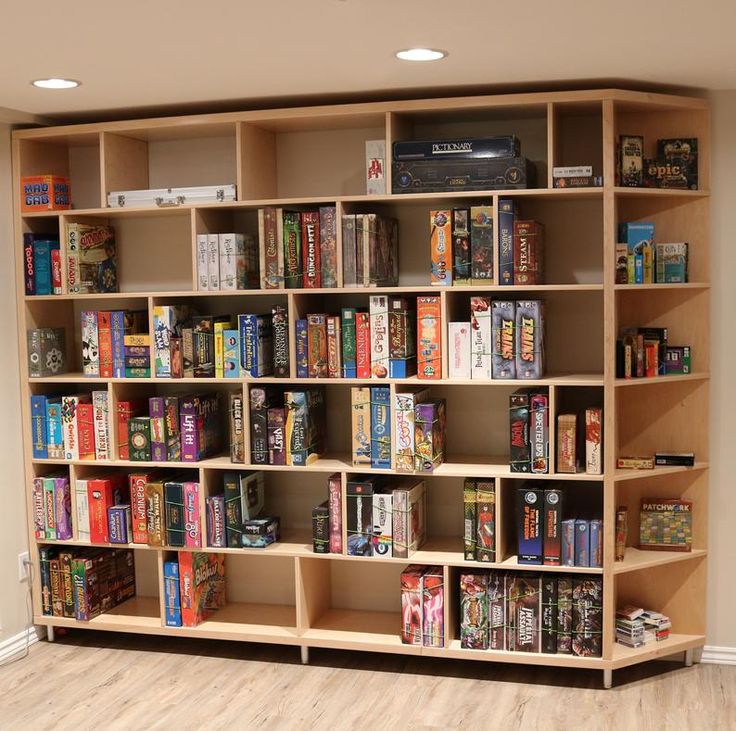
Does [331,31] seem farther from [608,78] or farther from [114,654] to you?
[114,654]

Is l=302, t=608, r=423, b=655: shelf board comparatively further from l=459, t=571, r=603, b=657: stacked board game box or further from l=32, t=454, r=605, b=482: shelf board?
l=32, t=454, r=605, b=482: shelf board

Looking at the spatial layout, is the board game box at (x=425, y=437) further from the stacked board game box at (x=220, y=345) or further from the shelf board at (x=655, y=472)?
the shelf board at (x=655, y=472)

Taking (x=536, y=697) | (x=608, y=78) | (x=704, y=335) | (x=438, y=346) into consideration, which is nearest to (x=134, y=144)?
(x=438, y=346)

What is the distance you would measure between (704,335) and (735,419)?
1.18ft

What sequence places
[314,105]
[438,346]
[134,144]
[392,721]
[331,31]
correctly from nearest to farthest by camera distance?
[331,31] < [392,721] < [438,346] < [314,105] < [134,144]

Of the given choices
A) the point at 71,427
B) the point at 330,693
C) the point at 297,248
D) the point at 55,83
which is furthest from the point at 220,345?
the point at 330,693

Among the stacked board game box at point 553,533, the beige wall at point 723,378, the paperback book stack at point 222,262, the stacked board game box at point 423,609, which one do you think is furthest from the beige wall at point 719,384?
the stacked board game box at point 423,609

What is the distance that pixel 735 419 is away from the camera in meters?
3.84

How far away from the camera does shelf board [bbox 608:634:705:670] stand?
3.69 m

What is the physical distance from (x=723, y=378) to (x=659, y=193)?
0.79 metres

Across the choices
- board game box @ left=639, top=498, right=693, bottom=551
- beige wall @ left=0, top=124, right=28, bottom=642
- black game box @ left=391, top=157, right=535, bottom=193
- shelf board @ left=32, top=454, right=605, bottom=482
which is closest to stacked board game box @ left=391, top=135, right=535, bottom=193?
black game box @ left=391, top=157, right=535, bottom=193

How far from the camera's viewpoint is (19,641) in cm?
421

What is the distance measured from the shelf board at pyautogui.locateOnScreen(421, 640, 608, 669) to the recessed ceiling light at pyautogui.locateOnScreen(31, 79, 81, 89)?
2.52 metres

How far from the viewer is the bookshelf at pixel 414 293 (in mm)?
3707
